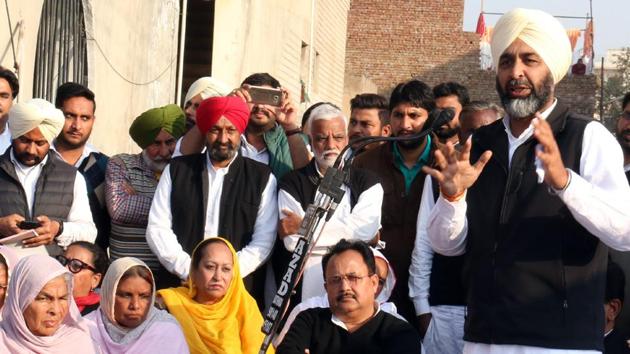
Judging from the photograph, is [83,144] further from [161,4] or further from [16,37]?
[161,4]

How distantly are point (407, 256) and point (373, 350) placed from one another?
1029 millimetres

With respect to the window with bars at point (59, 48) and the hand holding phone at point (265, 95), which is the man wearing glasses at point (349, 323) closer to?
the hand holding phone at point (265, 95)

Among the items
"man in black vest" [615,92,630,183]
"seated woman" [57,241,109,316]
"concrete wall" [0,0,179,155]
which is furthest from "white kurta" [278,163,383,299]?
"concrete wall" [0,0,179,155]

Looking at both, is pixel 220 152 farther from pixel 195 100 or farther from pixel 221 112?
pixel 195 100

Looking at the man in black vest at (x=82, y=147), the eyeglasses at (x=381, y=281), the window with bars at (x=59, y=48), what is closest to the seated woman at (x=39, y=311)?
the man in black vest at (x=82, y=147)

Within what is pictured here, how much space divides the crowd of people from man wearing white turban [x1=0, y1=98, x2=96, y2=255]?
10 mm

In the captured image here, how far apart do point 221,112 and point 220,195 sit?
0.50m

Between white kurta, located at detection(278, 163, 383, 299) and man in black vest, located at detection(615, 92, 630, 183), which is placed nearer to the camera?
white kurta, located at detection(278, 163, 383, 299)

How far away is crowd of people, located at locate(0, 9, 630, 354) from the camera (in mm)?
4164

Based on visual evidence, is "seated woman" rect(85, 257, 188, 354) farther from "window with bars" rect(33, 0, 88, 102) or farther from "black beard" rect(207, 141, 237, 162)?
"window with bars" rect(33, 0, 88, 102)

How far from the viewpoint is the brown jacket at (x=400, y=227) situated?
6430mm

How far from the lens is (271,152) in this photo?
6957mm

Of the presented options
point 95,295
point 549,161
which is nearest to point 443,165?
point 549,161

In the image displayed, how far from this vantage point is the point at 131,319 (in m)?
5.89
